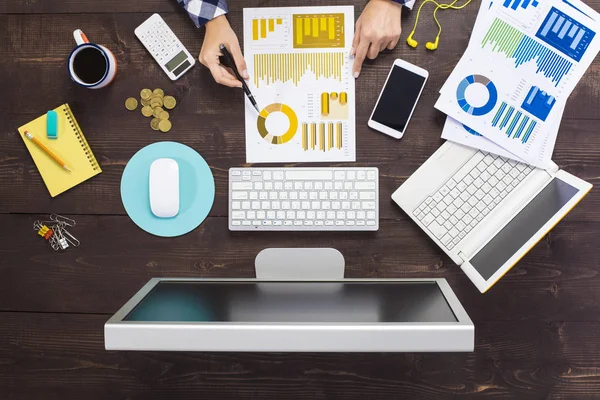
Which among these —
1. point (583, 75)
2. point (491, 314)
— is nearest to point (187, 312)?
point (491, 314)

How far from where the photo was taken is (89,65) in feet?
3.29

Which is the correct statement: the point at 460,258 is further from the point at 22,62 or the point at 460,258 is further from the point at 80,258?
the point at 22,62

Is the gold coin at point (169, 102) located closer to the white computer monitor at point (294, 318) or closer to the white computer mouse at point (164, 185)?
the white computer mouse at point (164, 185)

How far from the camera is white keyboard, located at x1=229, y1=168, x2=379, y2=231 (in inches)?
38.9

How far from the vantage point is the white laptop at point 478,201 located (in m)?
0.91

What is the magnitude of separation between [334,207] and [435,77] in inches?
13.8

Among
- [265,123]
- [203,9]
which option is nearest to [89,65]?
[203,9]

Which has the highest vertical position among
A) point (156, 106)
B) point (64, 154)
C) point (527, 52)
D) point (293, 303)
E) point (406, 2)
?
point (406, 2)

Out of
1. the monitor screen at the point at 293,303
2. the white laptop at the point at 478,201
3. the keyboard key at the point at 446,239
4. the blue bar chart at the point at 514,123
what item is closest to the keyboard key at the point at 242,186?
the monitor screen at the point at 293,303

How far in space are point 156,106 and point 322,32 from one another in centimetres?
39

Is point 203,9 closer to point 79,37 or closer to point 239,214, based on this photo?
point 79,37

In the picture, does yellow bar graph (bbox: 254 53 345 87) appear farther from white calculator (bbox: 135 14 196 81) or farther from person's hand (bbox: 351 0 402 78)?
white calculator (bbox: 135 14 196 81)

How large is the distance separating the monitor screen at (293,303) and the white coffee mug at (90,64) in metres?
0.45

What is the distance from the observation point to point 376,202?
99 cm
